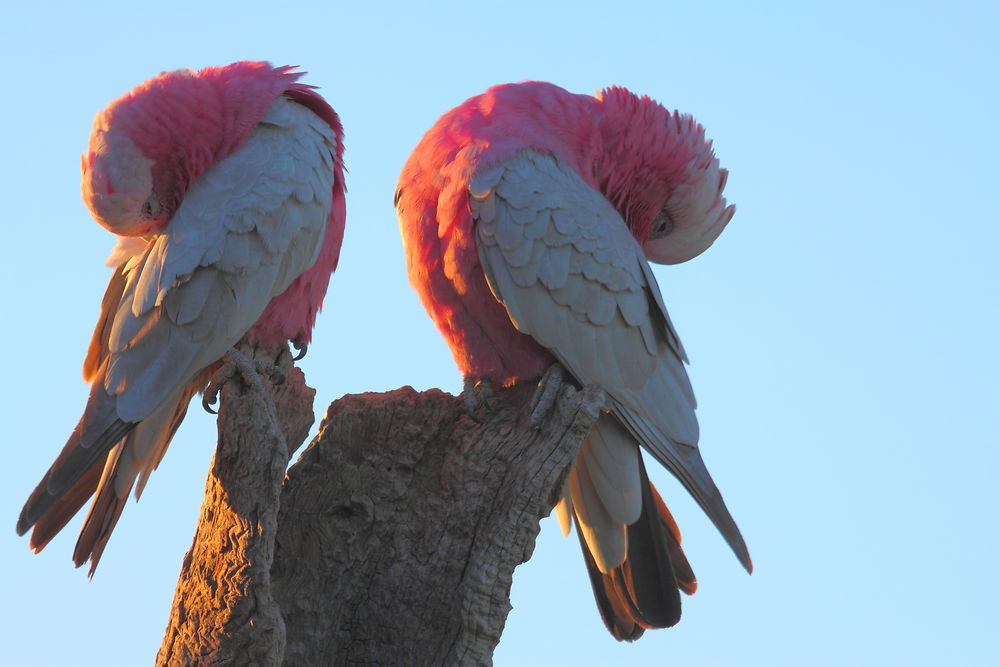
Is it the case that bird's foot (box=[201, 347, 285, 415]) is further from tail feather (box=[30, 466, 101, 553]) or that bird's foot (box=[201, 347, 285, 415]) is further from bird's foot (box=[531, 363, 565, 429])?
bird's foot (box=[531, 363, 565, 429])

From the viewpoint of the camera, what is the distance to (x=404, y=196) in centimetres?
589

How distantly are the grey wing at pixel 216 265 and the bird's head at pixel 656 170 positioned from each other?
1.52m

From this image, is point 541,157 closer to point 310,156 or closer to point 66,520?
point 310,156

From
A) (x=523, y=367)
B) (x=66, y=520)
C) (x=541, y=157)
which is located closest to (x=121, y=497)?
(x=66, y=520)

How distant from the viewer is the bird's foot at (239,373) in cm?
494

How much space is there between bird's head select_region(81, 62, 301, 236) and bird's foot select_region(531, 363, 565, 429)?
1.75 m

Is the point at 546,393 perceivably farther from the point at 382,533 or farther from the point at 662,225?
the point at 662,225

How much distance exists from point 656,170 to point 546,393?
148 centimetres

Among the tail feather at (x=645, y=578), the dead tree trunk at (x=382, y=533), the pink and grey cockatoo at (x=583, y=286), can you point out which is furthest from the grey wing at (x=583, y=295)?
the dead tree trunk at (x=382, y=533)

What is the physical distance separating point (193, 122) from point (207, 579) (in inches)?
79.6

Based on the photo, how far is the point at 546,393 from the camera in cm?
537

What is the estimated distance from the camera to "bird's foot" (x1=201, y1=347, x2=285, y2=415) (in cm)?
494

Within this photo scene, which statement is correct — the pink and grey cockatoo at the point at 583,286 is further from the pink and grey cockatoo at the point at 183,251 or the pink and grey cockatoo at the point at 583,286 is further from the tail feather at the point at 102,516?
the tail feather at the point at 102,516

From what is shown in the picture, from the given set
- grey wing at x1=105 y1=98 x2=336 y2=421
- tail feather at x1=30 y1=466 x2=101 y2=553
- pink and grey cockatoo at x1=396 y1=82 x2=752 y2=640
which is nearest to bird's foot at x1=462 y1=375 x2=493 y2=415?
→ pink and grey cockatoo at x1=396 y1=82 x2=752 y2=640
